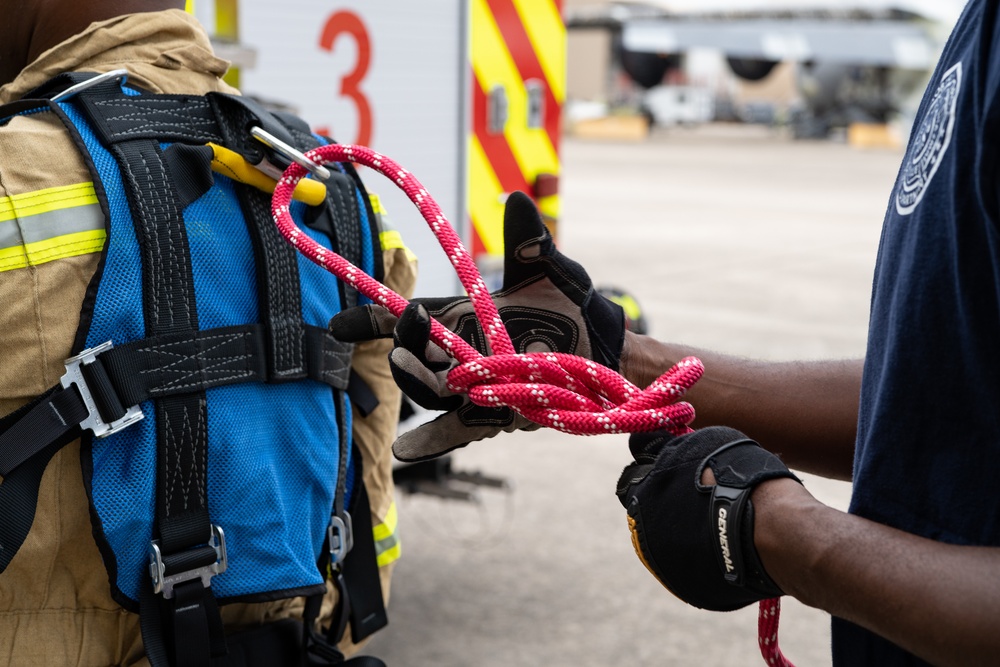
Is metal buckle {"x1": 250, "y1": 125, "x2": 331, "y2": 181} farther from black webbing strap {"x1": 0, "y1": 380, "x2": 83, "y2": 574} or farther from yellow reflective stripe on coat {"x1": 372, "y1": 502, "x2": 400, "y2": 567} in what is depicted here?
yellow reflective stripe on coat {"x1": 372, "y1": 502, "x2": 400, "y2": 567}

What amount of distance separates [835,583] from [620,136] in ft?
88.3

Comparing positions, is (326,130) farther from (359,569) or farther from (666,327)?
(666,327)

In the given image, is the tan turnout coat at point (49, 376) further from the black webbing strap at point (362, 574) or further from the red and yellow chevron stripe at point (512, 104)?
the red and yellow chevron stripe at point (512, 104)

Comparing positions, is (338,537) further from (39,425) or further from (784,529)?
(784,529)

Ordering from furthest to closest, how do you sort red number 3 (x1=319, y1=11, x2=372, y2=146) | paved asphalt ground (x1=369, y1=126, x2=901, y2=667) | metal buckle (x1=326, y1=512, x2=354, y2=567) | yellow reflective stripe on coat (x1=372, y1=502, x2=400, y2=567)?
paved asphalt ground (x1=369, y1=126, x2=901, y2=667) → red number 3 (x1=319, y1=11, x2=372, y2=146) → yellow reflective stripe on coat (x1=372, y1=502, x2=400, y2=567) → metal buckle (x1=326, y1=512, x2=354, y2=567)

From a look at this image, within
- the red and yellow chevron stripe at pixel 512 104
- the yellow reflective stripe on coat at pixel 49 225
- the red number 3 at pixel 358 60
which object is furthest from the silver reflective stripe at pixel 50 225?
the red and yellow chevron stripe at pixel 512 104

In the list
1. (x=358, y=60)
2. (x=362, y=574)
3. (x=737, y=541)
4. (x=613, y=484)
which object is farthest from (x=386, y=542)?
(x=613, y=484)

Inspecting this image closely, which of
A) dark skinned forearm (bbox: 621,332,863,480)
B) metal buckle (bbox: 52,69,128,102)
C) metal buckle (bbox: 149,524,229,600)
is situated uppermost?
metal buckle (bbox: 52,69,128,102)

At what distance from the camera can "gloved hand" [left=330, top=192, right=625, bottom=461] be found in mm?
1315

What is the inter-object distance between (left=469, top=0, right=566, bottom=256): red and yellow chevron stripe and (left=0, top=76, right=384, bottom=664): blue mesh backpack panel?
194cm

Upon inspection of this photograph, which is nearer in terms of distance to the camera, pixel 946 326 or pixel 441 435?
pixel 946 326

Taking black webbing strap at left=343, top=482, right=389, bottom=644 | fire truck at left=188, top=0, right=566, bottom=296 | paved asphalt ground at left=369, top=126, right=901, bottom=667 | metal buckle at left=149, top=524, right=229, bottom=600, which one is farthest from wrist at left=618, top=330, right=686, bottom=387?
paved asphalt ground at left=369, top=126, right=901, bottom=667

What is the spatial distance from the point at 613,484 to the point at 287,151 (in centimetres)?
293

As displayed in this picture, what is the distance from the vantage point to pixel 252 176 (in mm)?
1390
